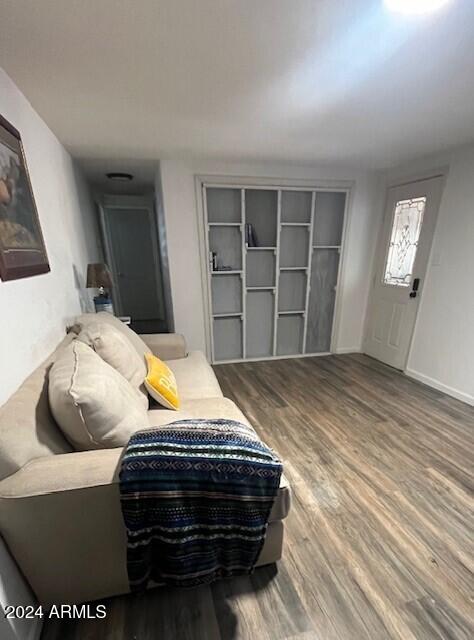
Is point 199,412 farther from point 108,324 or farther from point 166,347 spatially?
point 166,347

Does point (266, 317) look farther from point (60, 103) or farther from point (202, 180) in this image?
point (60, 103)

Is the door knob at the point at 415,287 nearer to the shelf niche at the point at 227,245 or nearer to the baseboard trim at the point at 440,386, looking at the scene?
the baseboard trim at the point at 440,386

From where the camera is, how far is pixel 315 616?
103cm

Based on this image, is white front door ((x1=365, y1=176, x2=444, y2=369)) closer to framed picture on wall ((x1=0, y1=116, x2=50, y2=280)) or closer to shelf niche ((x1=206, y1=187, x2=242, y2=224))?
shelf niche ((x1=206, y1=187, x2=242, y2=224))

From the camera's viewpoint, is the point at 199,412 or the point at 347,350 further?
the point at 347,350

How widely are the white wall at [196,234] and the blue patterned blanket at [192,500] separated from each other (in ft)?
7.42

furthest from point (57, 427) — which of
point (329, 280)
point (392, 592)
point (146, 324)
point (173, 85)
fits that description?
point (146, 324)

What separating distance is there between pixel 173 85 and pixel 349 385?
2.80 m

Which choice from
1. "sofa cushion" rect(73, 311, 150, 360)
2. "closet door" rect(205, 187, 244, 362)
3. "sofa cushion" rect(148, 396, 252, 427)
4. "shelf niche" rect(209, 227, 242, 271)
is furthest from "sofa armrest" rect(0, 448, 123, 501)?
"shelf niche" rect(209, 227, 242, 271)

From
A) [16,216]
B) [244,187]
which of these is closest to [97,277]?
[16,216]

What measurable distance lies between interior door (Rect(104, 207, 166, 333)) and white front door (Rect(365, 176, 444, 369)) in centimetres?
351

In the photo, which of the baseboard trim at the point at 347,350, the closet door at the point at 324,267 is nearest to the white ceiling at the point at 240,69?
the closet door at the point at 324,267

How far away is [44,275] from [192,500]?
58.2 inches

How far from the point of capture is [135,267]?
5.03 meters
